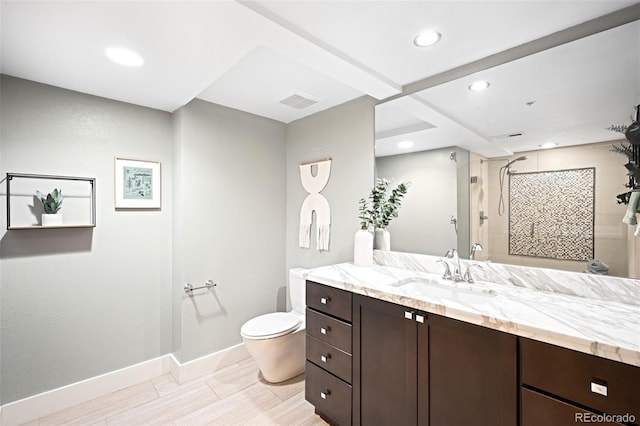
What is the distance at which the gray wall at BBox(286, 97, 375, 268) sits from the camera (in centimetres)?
256

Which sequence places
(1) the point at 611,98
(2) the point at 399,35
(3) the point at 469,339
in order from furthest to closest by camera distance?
(2) the point at 399,35, (1) the point at 611,98, (3) the point at 469,339

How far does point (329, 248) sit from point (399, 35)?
1.84m

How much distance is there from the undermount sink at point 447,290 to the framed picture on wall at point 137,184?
217 cm

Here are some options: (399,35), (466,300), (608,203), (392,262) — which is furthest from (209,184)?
(608,203)

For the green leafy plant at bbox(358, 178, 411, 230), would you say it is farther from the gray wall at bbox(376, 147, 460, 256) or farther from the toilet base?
the toilet base

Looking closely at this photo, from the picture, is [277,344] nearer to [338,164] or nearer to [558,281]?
[338,164]

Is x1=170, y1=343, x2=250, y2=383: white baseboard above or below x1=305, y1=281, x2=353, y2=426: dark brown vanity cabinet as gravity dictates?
below

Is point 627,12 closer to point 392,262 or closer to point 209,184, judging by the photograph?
point 392,262

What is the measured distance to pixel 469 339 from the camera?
1301 mm

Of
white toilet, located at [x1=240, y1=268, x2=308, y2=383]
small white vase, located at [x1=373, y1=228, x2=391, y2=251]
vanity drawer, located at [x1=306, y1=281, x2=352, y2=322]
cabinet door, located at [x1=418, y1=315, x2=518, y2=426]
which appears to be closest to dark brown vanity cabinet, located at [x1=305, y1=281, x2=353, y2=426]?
vanity drawer, located at [x1=306, y1=281, x2=352, y2=322]

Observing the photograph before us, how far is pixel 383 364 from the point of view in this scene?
162 cm

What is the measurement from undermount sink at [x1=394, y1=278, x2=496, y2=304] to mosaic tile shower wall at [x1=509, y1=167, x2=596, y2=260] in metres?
0.34

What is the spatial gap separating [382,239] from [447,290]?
2.30 feet

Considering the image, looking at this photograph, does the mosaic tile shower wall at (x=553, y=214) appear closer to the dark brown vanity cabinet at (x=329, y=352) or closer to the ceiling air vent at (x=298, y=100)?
the dark brown vanity cabinet at (x=329, y=352)
